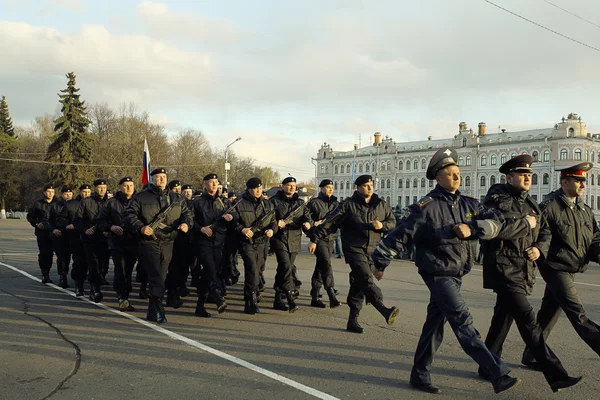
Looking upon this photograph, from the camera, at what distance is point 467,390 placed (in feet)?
15.1

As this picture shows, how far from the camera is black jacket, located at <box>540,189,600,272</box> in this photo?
494cm

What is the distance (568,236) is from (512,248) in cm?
75

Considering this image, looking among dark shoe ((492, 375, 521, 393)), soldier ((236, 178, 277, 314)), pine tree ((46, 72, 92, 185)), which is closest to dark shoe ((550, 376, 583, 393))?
dark shoe ((492, 375, 521, 393))

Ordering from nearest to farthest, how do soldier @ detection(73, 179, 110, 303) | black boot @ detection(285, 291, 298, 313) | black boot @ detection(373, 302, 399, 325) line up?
black boot @ detection(373, 302, 399, 325) → black boot @ detection(285, 291, 298, 313) → soldier @ detection(73, 179, 110, 303)

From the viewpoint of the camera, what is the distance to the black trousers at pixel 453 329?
413 centimetres

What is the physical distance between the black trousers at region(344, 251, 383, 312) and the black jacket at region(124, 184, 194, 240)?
8.35ft

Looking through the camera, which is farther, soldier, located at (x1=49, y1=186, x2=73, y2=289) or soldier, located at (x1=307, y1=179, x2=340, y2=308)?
soldier, located at (x1=49, y1=186, x2=73, y2=289)

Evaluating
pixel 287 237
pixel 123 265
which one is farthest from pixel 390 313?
pixel 123 265

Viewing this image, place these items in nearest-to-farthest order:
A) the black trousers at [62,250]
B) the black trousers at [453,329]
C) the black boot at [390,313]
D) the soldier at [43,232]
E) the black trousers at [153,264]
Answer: the black trousers at [453,329]
the black boot at [390,313]
the black trousers at [153,264]
the black trousers at [62,250]
the soldier at [43,232]

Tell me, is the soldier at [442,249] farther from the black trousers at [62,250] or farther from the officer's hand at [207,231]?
the black trousers at [62,250]

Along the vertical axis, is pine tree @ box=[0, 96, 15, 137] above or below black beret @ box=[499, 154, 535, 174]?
above

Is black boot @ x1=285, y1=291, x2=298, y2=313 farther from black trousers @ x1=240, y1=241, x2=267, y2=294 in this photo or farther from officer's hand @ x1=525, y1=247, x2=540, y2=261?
officer's hand @ x1=525, y1=247, x2=540, y2=261

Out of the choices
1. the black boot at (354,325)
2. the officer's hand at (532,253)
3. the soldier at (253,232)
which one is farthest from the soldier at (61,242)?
the officer's hand at (532,253)

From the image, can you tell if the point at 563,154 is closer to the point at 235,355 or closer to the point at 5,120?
the point at 235,355
